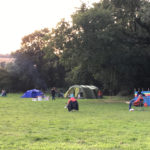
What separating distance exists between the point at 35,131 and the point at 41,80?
51.8 metres

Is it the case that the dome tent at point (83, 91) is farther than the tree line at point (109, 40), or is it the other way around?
the dome tent at point (83, 91)

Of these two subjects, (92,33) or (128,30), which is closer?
(92,33)

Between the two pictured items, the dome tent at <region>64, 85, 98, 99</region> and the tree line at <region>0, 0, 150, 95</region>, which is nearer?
the tree line at <region>0, 0, 150, 95</region>

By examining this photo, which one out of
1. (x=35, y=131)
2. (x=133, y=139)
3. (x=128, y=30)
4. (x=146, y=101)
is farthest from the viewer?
(x=128, y=30)

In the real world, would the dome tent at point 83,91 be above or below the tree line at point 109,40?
below

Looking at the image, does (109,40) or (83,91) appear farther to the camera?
(83,91)

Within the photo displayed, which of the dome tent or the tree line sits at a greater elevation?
the tree line

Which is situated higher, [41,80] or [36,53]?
[36,53]

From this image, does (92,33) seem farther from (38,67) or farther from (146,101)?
(38,67)

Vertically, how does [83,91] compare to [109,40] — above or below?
below

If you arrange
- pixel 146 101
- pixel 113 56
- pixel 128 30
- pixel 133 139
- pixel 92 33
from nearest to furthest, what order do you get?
pixel 133 139 < pixel 146 101 < pixel 92 33 < pixel 113 56 < pixel 128 30

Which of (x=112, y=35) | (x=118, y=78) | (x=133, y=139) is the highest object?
(x=112, y=35)

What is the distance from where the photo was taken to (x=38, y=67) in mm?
62094

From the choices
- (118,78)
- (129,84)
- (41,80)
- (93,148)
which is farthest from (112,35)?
(41,80)
